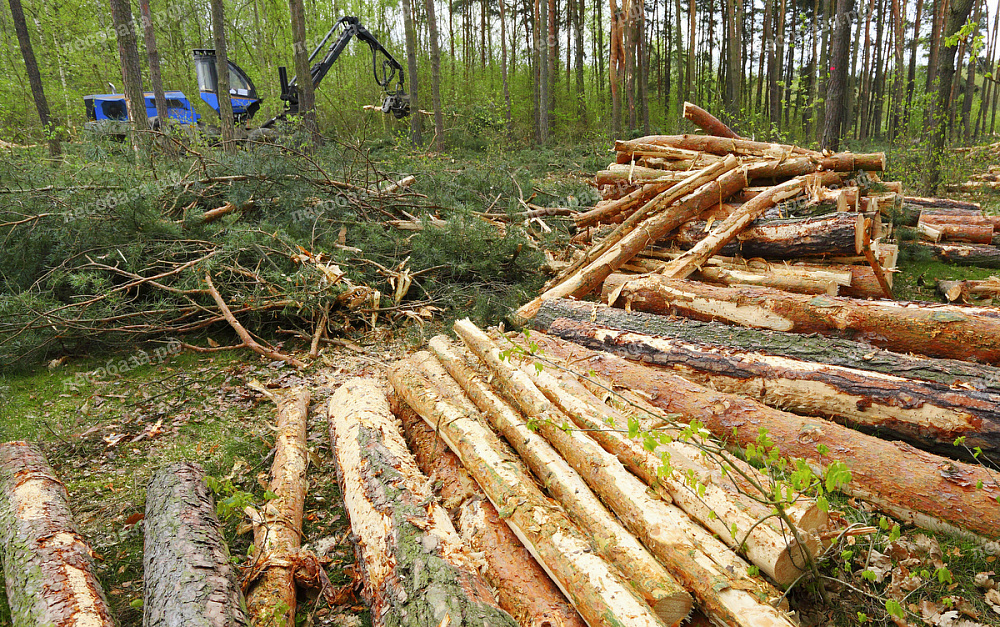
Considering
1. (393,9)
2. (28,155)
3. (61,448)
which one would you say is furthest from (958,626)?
(393,9)

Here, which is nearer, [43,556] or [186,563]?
[186,563]

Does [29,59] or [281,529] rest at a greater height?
[29,59]

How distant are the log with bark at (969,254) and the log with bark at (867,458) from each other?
6.36 meters

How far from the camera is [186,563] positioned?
89.8 inches

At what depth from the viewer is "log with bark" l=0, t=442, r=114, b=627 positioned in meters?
2.13

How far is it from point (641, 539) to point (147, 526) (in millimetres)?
2494

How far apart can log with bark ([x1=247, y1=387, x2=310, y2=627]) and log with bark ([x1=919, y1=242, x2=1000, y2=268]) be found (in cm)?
857

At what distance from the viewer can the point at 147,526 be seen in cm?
267

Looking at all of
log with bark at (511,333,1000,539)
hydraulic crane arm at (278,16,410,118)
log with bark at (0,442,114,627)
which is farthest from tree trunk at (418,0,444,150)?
log with bark at (0,442,114,627)

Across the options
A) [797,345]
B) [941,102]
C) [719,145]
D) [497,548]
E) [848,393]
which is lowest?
[497,548]

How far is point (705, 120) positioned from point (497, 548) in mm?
8406

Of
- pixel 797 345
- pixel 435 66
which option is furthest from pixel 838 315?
pixel 435 66

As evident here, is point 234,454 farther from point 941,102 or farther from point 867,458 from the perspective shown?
point 941,102

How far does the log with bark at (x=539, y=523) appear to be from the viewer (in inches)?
71.6
